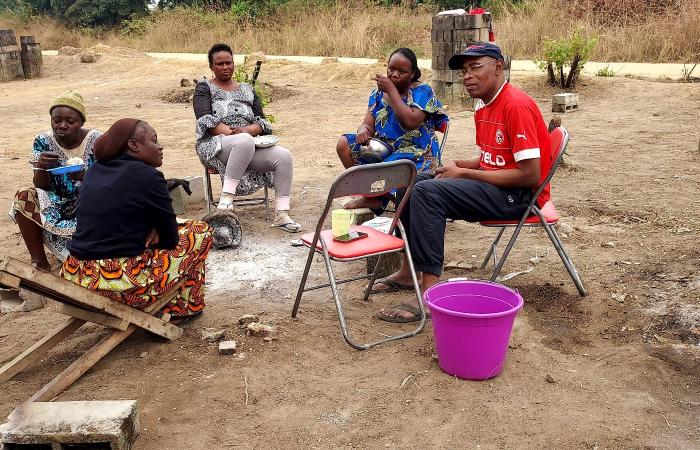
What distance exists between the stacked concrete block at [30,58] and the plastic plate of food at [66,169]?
59.9 ft

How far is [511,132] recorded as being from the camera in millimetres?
3930

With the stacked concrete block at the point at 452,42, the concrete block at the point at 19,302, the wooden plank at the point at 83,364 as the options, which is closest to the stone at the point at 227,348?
the wooden plank at the point at 83,364

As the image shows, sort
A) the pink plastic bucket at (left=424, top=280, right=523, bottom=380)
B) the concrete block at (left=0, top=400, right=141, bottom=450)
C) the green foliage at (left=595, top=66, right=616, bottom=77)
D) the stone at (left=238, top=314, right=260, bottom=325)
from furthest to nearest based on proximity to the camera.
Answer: the green foliage at (left=595, top=66, right=616, bottom=77) < the stone at (left=238, top=314, right=260, bottom=325) < the pink plastic bucket at (left=424, top=280, right=523, bottom=380) < the concrete block at (left=0, top=400, right=141, bottom=450)

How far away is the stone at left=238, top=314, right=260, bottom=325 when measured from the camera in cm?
416

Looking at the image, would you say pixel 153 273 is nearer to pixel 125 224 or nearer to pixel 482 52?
pixel 125 224

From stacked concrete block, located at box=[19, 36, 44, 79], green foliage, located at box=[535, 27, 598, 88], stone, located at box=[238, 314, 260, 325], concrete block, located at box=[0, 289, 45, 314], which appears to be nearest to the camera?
stone, located at box=[238, 314, 260, 325]

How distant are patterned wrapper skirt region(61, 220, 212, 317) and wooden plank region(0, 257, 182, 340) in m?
0.11

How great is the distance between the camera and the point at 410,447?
2.89 m

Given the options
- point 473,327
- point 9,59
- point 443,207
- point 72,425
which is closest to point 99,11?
point 9,59

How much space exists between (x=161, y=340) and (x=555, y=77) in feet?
34.6

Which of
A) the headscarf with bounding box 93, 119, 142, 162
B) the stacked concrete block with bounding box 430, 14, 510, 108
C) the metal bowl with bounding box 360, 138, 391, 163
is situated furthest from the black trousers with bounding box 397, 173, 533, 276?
the stacked concrete block with bounding box 430, 14, 510, 108

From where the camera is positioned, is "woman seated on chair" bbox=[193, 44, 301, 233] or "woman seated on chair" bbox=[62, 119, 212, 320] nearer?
"woman seated on chair" bbox=[62, 119, 212, 320]

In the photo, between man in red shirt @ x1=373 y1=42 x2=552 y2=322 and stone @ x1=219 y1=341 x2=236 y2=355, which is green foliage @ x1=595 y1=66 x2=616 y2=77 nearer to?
man in red shirt @ x1=373 y1=42 x2=552 y2=322

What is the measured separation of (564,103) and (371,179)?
794cm
